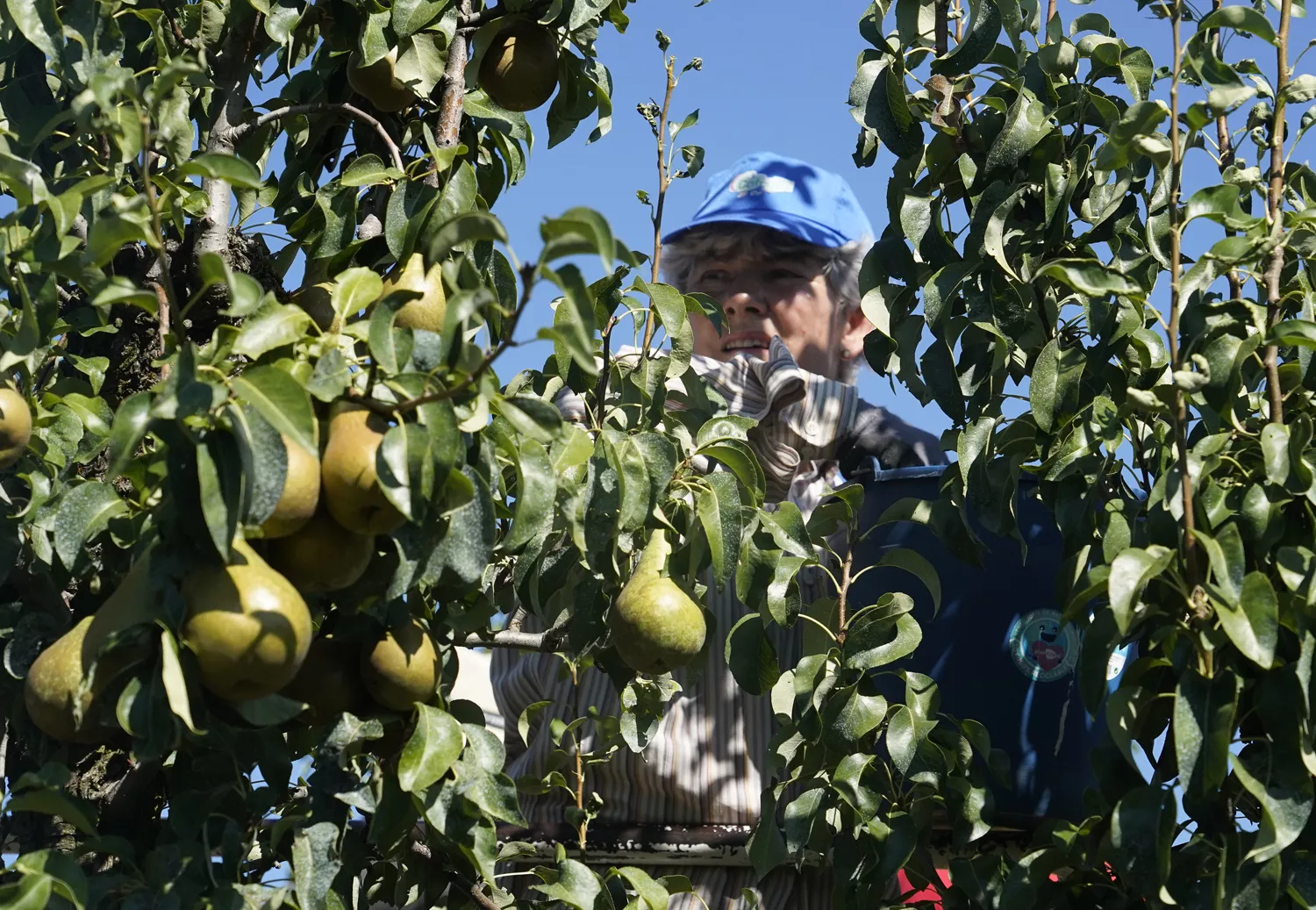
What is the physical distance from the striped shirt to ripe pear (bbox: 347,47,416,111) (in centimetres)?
60

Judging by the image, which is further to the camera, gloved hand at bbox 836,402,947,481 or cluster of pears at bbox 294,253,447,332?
gloved hand at bbox 836,402,947,481

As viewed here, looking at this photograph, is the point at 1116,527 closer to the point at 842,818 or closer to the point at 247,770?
the point at 842,818

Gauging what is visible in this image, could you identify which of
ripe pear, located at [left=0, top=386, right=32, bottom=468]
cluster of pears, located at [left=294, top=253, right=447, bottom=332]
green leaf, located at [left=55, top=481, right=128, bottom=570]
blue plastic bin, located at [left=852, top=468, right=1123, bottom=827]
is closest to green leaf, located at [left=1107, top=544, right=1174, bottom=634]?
blue plastic bin, located at [left=852, top=468, right=1123, bottom=827]

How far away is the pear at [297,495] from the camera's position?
1232 millimetres

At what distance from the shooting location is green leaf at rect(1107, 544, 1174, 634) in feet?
4.63

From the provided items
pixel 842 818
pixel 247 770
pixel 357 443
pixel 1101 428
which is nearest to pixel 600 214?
pixel 357 443

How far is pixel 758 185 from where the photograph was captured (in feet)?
9.06

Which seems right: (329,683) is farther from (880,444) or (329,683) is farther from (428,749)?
(880,444)

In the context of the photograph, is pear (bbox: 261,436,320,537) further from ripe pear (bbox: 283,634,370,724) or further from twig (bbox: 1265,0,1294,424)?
twig (bbox: 1265,0,1294,424)

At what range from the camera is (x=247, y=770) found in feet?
4.99

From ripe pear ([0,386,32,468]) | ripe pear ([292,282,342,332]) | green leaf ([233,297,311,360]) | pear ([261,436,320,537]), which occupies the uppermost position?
ripe pear ([292,282,342,332])

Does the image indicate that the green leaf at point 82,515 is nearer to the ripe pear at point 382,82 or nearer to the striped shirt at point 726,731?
the ripe pear at point 382,82

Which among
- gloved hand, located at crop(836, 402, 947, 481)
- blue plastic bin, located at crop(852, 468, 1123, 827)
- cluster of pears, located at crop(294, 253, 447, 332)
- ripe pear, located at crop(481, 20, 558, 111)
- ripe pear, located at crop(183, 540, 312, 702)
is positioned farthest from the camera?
gloved hand, located at crop(836, 402, 947, 481)

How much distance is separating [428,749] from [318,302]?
1.54 feet
